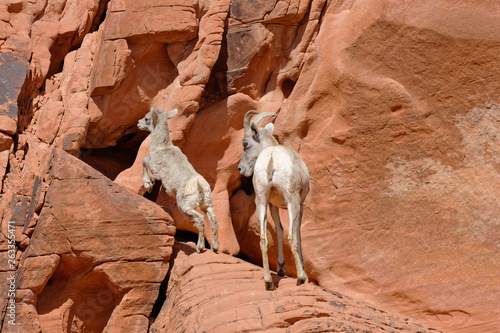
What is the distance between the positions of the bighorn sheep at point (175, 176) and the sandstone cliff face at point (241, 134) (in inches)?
16.5

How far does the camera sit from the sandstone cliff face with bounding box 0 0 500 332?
863cm

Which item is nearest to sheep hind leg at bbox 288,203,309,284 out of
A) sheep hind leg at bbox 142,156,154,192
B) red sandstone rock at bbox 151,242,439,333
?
red sandstone rock at bbox 151,242,439,333

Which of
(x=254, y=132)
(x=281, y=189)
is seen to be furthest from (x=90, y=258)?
(x=281, y=189)

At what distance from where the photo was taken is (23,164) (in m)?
10.1

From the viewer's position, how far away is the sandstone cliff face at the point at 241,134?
8.63 metres

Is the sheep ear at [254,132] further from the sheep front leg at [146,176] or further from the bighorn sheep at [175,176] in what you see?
the sheep front leg at [146,176]

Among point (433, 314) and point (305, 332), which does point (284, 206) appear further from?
point (433, 314)

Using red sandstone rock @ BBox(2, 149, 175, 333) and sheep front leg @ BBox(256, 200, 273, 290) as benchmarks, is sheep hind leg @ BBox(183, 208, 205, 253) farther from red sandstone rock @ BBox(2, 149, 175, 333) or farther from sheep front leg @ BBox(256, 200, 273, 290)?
sheep front leg @ BBox(256, 200, 273, 290)

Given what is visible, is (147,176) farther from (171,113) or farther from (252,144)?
(252,144)

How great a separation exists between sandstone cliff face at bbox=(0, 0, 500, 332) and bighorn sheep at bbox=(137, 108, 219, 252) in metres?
0.42

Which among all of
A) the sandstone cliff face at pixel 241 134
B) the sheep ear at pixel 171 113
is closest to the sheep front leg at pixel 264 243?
the sandstone cliff face at pixel 241 134

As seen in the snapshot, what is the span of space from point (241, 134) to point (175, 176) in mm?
2150

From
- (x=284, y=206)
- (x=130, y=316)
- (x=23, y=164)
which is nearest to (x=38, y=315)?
(x=130, y=316)

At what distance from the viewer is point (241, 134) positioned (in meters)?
10.8
